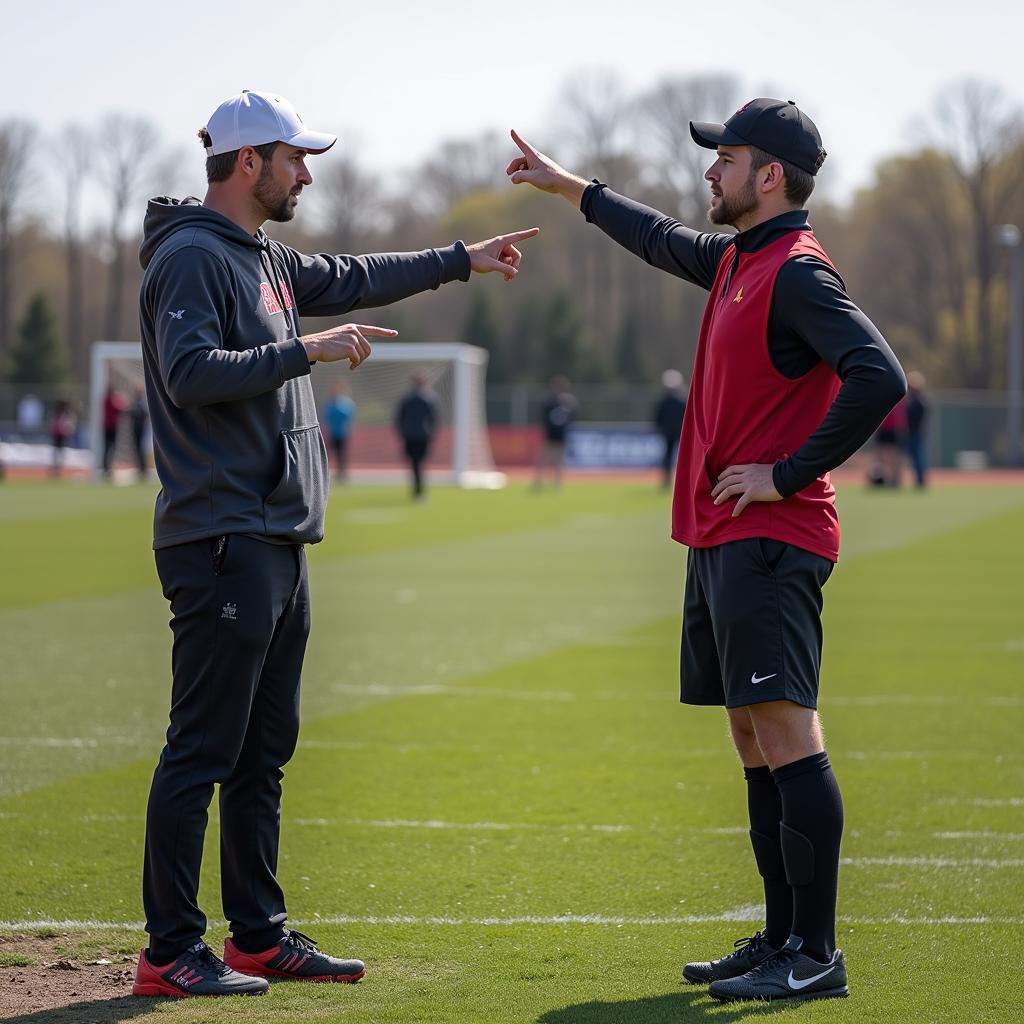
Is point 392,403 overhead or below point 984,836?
overhead

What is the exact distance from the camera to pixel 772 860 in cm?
469

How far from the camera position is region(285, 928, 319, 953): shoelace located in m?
4.73

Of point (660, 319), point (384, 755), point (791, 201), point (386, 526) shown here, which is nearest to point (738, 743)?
point (791, 201)

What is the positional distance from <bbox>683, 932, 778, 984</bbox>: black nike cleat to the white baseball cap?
2.48 m

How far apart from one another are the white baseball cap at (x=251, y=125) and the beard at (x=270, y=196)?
0.27 ft

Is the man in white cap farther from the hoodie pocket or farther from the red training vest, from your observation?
the red training vest

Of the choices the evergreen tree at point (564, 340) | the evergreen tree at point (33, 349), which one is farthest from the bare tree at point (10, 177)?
the evergreen tree at point (564, 340)

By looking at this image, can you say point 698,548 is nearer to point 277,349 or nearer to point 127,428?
point 277,349

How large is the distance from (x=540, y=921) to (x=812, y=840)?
110cm

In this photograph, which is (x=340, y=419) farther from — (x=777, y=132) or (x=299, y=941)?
(x=777, y=132)

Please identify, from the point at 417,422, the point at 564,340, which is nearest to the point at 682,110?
the point at 564,340

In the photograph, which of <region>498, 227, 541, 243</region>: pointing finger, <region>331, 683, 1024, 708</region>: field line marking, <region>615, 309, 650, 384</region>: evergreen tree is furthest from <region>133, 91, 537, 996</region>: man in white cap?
<region>615, 309, 650, 384</region>: evergreen tree

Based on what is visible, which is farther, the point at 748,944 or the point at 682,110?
the point at 682,110

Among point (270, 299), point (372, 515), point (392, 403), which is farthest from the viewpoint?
point (392, 403)
